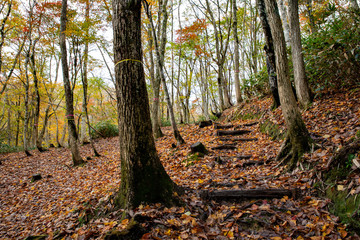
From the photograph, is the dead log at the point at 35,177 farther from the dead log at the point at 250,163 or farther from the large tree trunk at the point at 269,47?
the large tree trunk at the point at 269,47

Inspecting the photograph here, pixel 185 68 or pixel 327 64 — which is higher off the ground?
pixel 185 68

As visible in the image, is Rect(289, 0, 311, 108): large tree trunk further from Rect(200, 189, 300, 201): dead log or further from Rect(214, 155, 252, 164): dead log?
Rect(200, 189, 300, 201): dead log

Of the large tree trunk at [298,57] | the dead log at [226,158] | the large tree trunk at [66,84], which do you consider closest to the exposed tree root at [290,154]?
the dead log at [226,158]

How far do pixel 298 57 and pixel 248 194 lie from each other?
177 inches

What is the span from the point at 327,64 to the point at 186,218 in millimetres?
5864

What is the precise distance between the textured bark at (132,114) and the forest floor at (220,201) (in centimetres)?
30

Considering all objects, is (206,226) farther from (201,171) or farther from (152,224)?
(201,171)

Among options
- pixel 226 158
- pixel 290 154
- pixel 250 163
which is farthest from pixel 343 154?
pixel 226 158

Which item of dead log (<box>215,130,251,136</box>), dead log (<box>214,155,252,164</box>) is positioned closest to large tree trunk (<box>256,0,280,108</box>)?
dead log (<box>215,130,251,136</box>)

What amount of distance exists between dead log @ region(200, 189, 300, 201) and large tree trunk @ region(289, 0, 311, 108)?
362 cm

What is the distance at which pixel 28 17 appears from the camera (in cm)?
1137

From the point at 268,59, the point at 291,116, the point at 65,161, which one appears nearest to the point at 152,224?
the point at 291,116

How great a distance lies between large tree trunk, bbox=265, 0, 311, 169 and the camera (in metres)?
3.77

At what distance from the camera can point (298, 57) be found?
17.3ft
